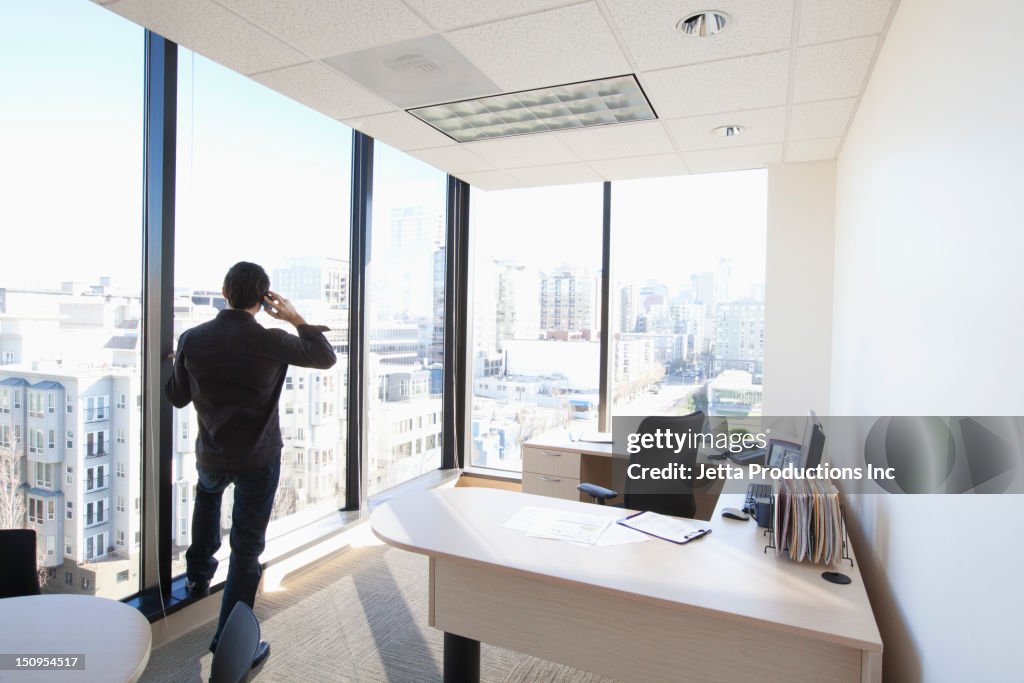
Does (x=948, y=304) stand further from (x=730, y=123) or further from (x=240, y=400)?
(x=240, y=400)

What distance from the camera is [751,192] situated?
4.11 m

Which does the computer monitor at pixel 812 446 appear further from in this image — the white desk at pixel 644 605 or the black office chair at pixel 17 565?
the black office chair at pixel 17 565

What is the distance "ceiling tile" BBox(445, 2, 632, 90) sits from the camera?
2.09 m

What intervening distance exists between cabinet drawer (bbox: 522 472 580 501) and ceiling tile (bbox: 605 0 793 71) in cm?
262

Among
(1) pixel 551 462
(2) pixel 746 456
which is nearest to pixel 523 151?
(1) pixel 551 462

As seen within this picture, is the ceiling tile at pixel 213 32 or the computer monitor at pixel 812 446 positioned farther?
the computer monitor at pixel 812 446

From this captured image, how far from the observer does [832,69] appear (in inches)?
94.0

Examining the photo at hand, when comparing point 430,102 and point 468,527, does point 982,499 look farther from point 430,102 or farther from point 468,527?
point 430,102

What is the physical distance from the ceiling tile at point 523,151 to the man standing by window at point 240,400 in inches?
67.0

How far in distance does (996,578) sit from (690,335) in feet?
11.1

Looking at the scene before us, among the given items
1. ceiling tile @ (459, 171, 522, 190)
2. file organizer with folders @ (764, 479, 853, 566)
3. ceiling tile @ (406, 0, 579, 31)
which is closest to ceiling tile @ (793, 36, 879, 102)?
ceiling tile @ (406, 0, 579, 31)

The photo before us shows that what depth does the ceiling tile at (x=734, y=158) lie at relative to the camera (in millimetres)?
3504

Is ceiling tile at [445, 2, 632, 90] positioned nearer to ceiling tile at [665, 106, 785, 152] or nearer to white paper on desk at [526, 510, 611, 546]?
ceiling tile at [665, 106, 785, 152]

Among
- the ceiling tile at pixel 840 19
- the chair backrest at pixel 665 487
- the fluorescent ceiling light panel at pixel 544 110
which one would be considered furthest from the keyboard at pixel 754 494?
the fluorescent ceiling light panel at pixel 544 110
